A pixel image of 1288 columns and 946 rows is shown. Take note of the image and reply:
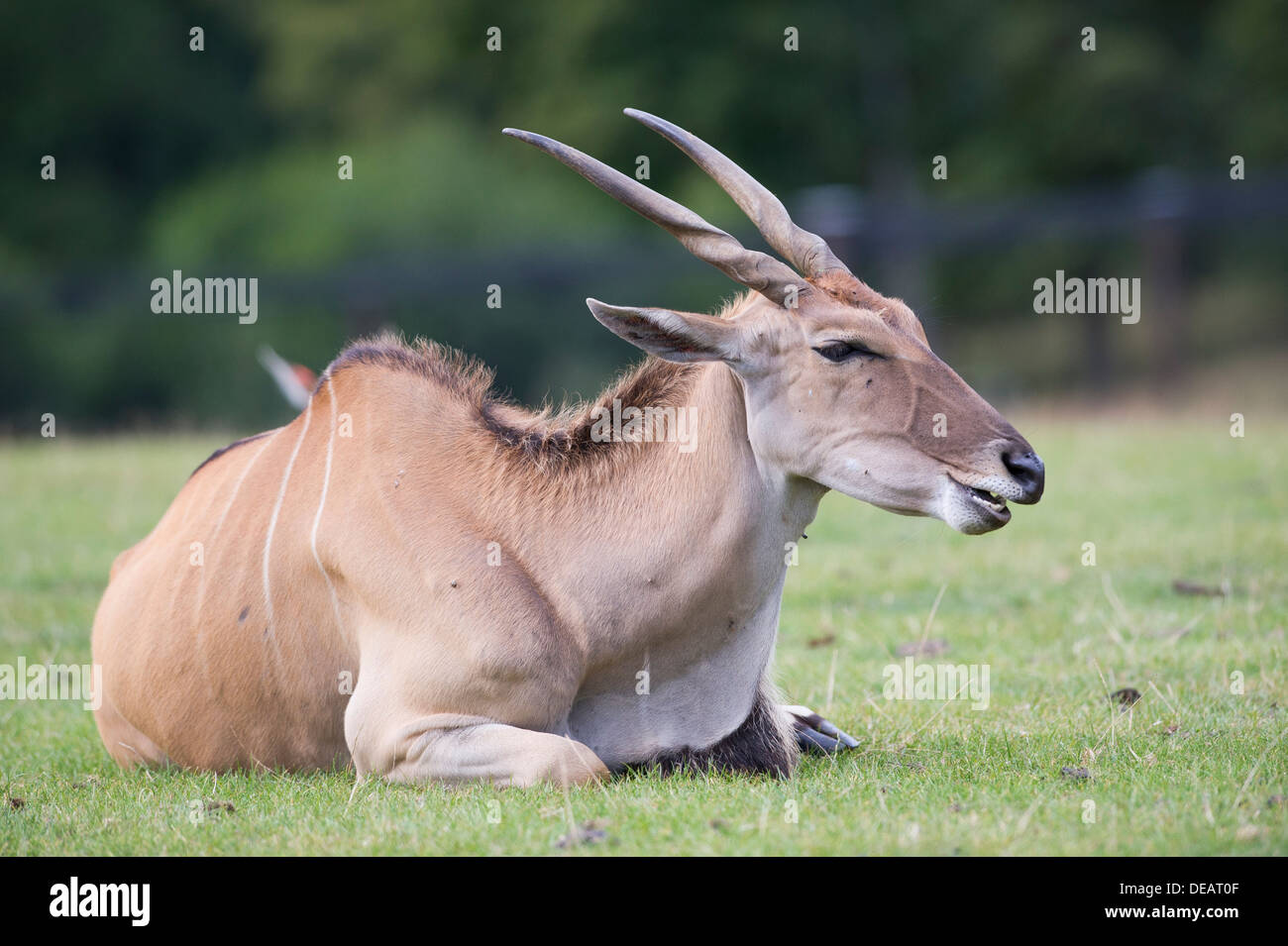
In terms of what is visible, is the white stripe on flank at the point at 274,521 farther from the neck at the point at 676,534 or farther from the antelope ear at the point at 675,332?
the antelope ear at the point at 675,332

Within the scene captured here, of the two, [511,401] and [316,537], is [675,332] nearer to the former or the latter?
[511,401]

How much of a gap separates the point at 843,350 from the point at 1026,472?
2.25 feet

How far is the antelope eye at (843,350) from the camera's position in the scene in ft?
15.9

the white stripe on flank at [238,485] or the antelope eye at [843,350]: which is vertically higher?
the antelope eye at [843,350]

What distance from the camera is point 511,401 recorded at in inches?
231

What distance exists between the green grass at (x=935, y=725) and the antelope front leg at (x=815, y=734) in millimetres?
161

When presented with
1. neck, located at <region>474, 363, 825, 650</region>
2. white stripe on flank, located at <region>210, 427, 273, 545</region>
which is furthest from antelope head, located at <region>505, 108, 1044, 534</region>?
white stripe on flank, located at <region>210, 427, 273, 545</region>

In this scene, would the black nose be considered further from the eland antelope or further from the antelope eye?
the antelope eye

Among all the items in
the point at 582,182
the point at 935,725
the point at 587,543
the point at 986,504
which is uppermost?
the point at 582,182

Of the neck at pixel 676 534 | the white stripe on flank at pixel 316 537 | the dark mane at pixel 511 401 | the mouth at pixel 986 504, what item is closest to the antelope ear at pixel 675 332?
the neck at pixel 676 534

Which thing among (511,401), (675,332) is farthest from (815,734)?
(511,401)

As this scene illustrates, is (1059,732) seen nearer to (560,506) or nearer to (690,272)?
(560,506)

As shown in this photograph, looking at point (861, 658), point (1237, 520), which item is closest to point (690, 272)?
point (1237, 520)

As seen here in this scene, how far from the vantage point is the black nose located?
15.2ft
